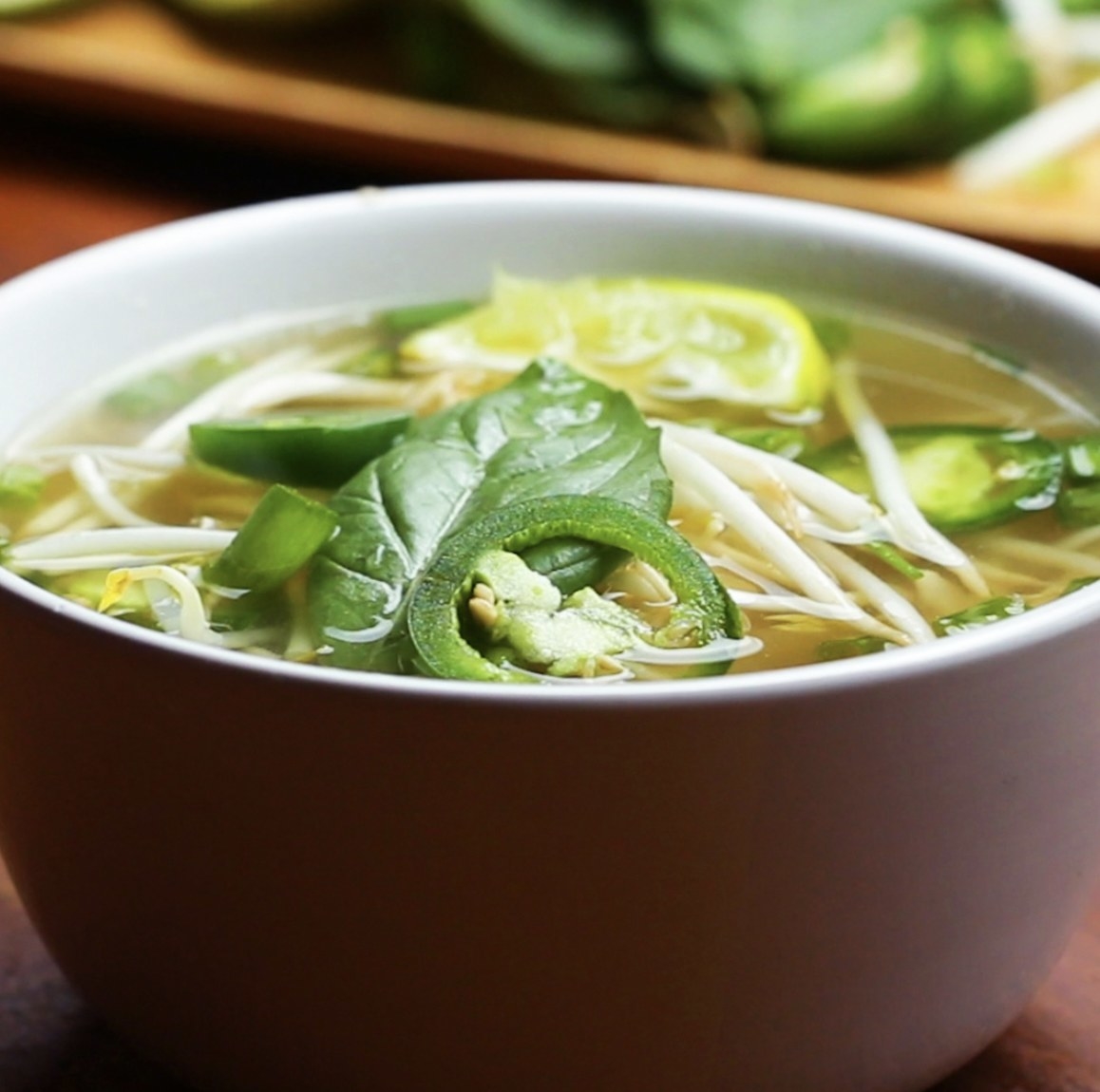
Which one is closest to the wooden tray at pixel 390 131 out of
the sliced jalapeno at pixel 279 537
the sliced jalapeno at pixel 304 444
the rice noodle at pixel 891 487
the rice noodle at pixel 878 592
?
the rice noodle at pixel 891 487

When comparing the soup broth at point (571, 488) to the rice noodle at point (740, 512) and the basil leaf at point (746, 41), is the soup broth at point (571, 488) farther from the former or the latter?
the basil leaf at point (746, 41)

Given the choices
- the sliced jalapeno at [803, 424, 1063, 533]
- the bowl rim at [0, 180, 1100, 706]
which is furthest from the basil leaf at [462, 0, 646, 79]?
the sliced jalapeno at [803, 424, 1063, 533]

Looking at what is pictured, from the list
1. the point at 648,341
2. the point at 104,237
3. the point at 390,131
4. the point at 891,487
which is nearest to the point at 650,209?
the point at 648,341

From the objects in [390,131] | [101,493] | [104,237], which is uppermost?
[101,493]

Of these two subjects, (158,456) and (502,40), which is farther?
(502,40)

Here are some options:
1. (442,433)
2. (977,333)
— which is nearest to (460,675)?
(442,433)

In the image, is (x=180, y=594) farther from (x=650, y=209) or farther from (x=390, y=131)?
(x=390, y=131)

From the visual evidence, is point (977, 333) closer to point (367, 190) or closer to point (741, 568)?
point (741, 568)
